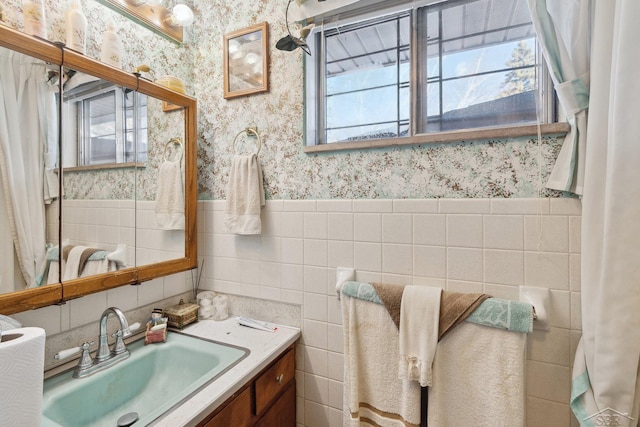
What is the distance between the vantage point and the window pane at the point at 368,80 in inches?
47.3

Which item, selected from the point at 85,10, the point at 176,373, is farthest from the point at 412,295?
the point at 85,10

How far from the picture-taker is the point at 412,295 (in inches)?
39.0

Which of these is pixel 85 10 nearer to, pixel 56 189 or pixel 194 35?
pixel 194 35

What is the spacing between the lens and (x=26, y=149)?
886 millimetres

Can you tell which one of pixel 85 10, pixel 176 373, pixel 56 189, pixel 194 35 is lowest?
pixel 176 373

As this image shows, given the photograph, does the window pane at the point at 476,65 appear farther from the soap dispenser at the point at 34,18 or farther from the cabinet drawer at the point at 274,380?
the soap dispenser at the point at 34,18

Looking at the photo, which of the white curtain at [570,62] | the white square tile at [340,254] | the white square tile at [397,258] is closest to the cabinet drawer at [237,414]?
the white square tile at [340,254]

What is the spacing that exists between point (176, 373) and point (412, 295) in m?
0.96

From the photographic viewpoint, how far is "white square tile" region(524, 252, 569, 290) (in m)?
0.91

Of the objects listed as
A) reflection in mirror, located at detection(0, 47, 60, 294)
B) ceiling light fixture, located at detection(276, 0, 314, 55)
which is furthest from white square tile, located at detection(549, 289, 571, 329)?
reflection in mirror, located at detection(0, 47, 60, 294)

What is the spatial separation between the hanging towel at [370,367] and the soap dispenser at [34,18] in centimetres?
134

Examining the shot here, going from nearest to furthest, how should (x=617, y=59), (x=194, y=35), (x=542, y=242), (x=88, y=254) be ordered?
1. (x=617, y=59)
2. (x=542, y=242)
3. (x=88, y=254)
4. (x=194, y=35)

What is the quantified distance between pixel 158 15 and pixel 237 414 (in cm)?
169

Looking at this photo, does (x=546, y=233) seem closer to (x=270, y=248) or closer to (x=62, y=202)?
(x=270, y=248)
